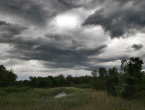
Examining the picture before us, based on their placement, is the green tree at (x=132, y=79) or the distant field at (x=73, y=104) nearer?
the distant field at (x=73, y=104)

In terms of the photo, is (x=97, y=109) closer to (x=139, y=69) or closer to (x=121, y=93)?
(x=121, y=93)

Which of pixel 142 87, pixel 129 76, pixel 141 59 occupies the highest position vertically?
pixel 141 59

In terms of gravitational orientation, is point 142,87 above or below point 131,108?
above

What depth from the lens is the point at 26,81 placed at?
7181 cm

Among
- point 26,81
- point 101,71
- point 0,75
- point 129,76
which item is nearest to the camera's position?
point 129,76

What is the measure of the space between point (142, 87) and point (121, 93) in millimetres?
2553

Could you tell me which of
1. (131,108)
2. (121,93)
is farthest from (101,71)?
(131,108)

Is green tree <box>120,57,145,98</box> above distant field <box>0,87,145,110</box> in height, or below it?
above

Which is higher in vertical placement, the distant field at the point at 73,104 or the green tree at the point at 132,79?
the green tree at the point at 132,79

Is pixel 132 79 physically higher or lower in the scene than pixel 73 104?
higher

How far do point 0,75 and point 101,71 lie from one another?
98.4ft

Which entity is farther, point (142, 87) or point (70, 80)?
point (70, 80)

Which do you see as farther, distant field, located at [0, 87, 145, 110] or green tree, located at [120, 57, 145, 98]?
green tree, located at [120, 57, 145, 98]

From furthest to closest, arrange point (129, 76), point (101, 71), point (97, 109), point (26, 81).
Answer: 1. point (26, 81)
2. point (101, 71)
3. point (129, 76)
4. point (97, 109)
